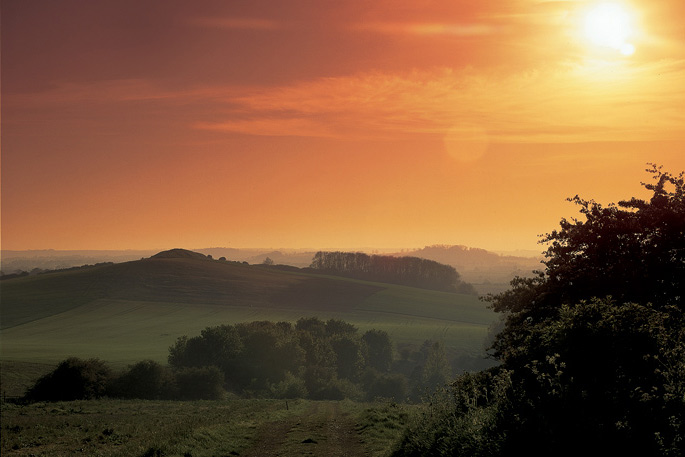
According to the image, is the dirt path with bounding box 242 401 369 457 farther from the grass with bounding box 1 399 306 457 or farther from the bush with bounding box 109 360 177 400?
the bush with bounding box 109 360 177 400

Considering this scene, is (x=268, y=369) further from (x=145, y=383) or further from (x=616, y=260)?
(x=616, y=260)

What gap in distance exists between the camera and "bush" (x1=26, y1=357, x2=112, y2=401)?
234ft

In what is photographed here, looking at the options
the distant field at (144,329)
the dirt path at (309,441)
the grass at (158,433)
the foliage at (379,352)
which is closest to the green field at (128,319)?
the distant field at (144,329)

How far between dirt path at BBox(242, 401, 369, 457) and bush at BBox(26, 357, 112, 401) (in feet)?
172

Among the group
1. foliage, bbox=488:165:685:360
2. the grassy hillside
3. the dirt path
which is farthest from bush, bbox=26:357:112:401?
foliage, bbox=488:165:685:360

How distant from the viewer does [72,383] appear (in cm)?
7388

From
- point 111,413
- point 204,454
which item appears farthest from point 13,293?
point 204,454

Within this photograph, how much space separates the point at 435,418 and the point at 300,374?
335 ft

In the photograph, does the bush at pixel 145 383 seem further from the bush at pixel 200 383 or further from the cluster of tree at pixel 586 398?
the cluster of tree at pixel 586 398

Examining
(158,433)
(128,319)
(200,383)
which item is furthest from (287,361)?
(158,433)

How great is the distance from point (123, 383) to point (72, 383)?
9.40 m

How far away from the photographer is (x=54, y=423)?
Answer: 1629 inches

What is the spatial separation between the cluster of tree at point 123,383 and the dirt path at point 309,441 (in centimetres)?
5292

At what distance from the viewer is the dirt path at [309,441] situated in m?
22.1
